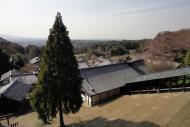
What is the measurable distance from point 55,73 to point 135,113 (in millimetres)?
7570

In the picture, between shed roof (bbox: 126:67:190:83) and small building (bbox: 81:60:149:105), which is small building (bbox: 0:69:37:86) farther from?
shed roof (bbox: 126:67:190:83)

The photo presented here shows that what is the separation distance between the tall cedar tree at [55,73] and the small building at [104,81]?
6919 mm

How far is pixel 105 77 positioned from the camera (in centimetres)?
3134

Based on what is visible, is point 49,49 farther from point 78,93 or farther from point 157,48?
point 157,48

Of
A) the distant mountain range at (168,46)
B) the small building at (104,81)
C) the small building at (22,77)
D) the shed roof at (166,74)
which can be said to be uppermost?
the distant mountain range at (168,46)

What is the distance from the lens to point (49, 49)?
66.2 ft

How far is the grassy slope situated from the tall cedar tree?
2.95 meters

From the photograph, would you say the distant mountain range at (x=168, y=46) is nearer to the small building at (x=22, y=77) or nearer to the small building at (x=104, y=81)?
the small building at (x=104, y=81)

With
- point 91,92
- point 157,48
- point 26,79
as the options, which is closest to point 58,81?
point 91,92

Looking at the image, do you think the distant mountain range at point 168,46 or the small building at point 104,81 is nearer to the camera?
the small building at point 104,81

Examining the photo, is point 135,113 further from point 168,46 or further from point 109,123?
point 168,46

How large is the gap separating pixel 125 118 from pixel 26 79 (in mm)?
27684

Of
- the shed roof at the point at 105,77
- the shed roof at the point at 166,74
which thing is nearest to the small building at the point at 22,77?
the shed roof at the point at 105,77

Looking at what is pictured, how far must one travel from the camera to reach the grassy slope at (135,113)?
17.9m
